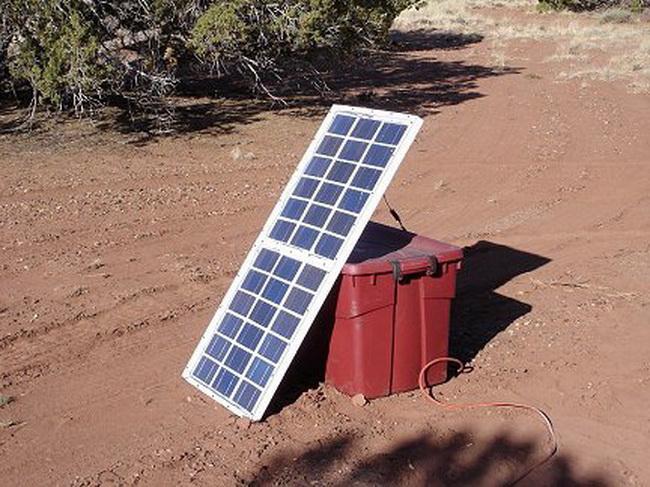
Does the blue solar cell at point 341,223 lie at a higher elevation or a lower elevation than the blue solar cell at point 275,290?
higher

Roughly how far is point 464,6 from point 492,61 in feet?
66.4

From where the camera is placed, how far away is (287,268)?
665 cm

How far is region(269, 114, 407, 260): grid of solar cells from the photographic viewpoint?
6516mm

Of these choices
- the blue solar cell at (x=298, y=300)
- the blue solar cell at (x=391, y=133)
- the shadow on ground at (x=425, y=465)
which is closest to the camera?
the shadow on ground at (x=425, y=465)

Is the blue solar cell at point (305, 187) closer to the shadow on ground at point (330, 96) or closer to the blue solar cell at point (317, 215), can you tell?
the blue solar cell at point (317, 215)

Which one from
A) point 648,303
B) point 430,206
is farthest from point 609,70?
point 648,303

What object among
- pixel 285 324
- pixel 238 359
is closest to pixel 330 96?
pixel 238 359

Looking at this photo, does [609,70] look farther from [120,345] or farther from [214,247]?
[120,345]

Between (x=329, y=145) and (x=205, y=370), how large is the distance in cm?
184

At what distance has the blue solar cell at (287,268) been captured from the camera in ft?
21.6

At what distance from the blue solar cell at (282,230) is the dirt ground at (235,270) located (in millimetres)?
1072

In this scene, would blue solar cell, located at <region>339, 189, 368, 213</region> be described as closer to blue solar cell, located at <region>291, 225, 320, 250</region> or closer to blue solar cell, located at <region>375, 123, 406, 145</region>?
blue solar cell, located at <region>291, 225, 320, 250</region>

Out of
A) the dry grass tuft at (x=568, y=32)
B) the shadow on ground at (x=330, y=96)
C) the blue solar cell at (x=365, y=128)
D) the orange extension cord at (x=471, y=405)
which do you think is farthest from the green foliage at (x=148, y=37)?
the orange extension cord at (x=471, y=405)

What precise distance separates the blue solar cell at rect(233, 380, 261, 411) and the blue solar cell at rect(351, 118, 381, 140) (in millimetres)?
1897
